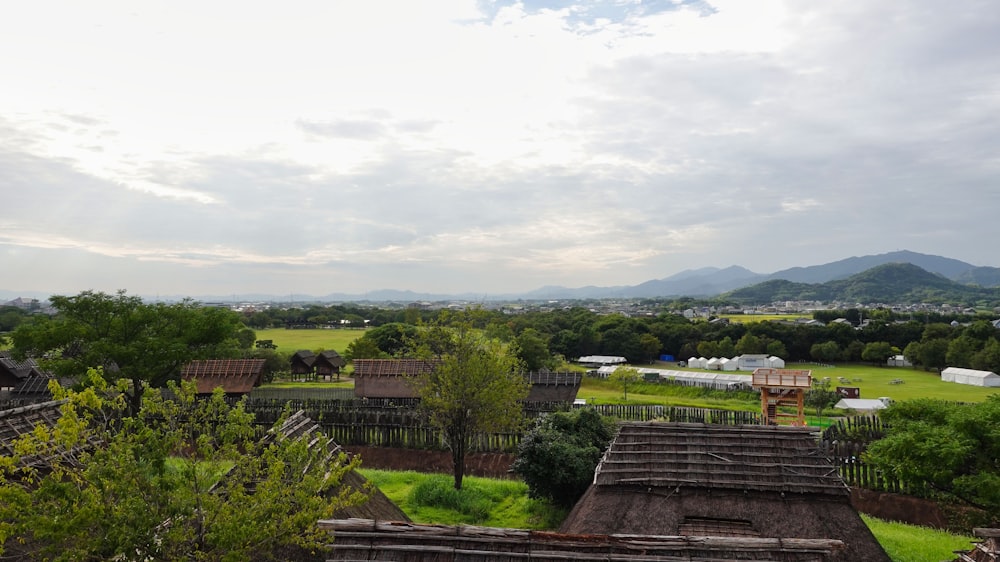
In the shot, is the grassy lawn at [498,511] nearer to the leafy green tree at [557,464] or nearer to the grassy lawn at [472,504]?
the grassy lawn at [472,504]

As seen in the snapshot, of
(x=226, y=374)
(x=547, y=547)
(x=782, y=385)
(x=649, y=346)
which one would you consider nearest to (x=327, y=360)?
(x=226, y=374)

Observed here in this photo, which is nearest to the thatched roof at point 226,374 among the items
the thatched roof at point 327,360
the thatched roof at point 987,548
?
the thatched roof at point 327,360

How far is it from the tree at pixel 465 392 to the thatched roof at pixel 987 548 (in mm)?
12619

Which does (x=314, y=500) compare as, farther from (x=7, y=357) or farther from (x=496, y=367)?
(x=7, y=357)

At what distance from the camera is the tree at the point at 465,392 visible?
19266 mm

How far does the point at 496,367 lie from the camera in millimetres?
20047

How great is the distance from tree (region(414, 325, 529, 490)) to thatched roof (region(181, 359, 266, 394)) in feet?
57.8

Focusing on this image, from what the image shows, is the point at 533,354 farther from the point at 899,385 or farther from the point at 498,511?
the point at 498,511

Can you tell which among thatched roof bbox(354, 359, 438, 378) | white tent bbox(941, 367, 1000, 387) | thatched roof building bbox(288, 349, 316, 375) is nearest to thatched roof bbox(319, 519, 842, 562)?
thatched roof bbox(354, 359, 438, 378)

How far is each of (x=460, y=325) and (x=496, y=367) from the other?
6.18ft

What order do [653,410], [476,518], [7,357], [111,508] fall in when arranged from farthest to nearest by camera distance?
[7,357] < [653,410] < [476,518] < [111,508]

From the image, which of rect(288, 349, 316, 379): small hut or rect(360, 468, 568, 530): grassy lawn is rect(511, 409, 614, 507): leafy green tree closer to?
rect(360, 468, 568, 530): grassy lawn

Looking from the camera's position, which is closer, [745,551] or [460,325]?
[745,551]

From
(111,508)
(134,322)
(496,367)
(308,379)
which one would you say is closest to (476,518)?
(496,367)
